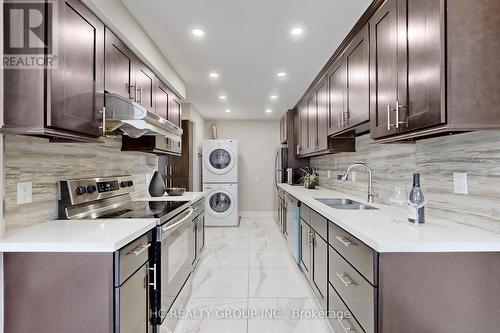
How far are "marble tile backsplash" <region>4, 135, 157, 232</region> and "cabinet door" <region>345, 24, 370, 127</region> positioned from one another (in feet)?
7.21

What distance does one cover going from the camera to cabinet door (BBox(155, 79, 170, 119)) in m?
3.03

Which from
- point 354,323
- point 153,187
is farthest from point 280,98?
point 354,323

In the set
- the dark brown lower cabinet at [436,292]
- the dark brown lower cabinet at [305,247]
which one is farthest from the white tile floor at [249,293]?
the dark brown lower cabinet at [436,292]

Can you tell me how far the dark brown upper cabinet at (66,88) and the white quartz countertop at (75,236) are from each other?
51 centimetres

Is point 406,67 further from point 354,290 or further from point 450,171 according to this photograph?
point 354,290

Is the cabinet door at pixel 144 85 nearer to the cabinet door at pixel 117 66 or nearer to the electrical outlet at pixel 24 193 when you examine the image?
the cabinet door at pixel 117 66

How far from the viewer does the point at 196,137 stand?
19.4ft

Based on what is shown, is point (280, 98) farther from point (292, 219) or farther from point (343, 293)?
point (343, 293)

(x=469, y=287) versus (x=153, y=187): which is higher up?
(x=153, y=187)

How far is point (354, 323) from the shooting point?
61.3 inches

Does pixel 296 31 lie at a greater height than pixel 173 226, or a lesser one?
greater

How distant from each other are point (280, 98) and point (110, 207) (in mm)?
3434

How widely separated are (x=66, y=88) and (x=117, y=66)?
72 cm
